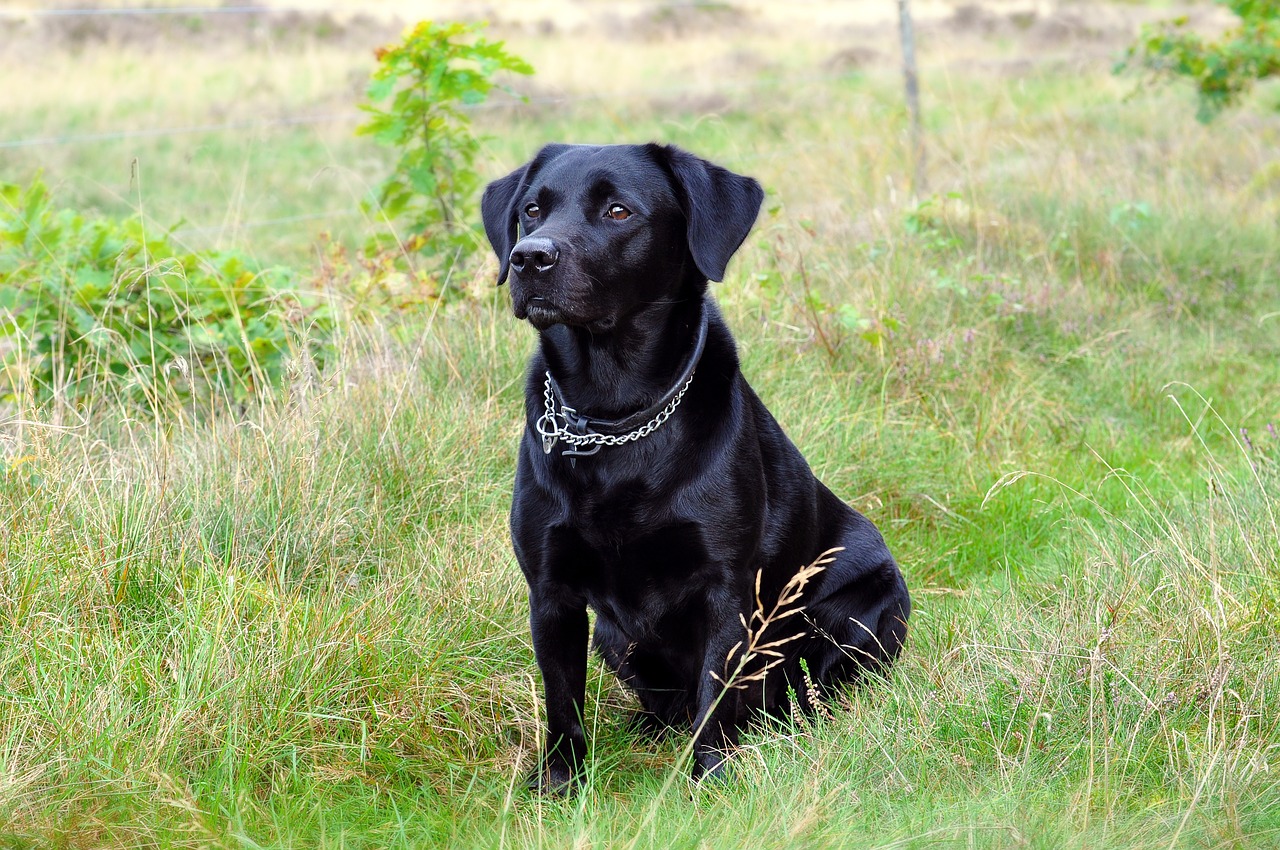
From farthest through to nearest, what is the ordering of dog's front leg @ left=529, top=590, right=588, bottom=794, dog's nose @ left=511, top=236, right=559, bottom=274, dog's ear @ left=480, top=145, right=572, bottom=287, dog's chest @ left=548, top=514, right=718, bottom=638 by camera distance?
dog's ear @ left=480, top=145, right=572, bottom=287, dog's front leg @ left=529, top=590, right=588, bottom=794, dog's chest @ left=548, top=514, right=718, bottom=638, dog's nose @ left=511, top=236, right=559, bottom=274

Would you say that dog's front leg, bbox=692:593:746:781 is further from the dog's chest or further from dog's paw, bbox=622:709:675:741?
dog's paw, bbox=622:709:675:741

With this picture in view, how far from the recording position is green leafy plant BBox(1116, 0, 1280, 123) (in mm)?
7227

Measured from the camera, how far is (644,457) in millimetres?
2490

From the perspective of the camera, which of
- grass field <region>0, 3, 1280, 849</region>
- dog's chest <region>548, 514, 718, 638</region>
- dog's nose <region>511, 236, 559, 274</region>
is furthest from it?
dog's chest <region>548, 514, 718, 638</region>

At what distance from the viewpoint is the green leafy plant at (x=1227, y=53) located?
7.23 metres

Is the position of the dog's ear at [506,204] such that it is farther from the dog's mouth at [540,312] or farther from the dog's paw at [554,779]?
the dog's paw at [554,779]

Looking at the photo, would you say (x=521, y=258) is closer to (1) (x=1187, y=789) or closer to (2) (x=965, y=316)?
(1) (x=1187, y=789)

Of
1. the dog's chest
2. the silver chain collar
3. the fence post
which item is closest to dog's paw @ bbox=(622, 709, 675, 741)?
the dog's chest

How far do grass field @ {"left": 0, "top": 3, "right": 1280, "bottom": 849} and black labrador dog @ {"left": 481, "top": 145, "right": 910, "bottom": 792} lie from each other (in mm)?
177

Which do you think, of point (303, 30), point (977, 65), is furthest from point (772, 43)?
point (303, 30)

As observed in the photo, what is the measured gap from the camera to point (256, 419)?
143 inches

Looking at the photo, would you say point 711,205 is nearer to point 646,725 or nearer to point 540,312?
point 540,312

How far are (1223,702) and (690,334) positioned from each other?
1288 mm

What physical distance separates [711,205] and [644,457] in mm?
578
